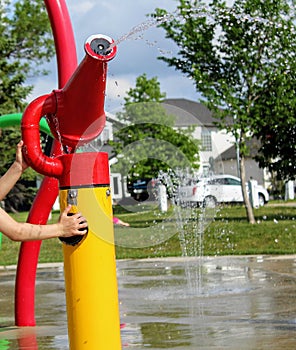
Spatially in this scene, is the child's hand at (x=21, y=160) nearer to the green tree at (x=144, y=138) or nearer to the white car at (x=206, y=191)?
the green tree at (x=144, y=138)

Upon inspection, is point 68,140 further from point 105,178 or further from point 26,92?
point 26,92

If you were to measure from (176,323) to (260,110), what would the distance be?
13.2 meters

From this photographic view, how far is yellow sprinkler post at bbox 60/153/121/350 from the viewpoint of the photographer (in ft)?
12.1

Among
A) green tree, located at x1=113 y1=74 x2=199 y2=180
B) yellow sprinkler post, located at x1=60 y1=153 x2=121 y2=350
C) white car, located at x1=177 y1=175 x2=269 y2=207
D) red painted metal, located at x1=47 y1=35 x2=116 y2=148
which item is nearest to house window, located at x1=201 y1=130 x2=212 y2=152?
green tree, located at x1=113 y1=74 x2=199 y2=180

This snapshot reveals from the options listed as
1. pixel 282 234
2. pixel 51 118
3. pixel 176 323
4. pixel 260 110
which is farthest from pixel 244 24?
pixel 51 118

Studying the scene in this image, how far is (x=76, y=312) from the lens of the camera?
12.4 feet

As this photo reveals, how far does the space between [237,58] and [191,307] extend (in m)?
12.4

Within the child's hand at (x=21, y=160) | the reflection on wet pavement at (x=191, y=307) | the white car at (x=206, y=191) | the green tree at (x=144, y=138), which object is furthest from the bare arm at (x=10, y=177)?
the white car at (x=206, y=191)

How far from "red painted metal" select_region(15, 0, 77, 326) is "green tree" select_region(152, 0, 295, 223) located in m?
11.9

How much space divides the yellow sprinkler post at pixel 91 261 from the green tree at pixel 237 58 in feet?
48.0

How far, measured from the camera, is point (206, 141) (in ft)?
17.7

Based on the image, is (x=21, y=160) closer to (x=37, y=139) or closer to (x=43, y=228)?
(x=37, y=139)

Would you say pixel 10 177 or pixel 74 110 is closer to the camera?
pixel 10 177

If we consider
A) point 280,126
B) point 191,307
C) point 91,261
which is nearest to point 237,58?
point 280,126
